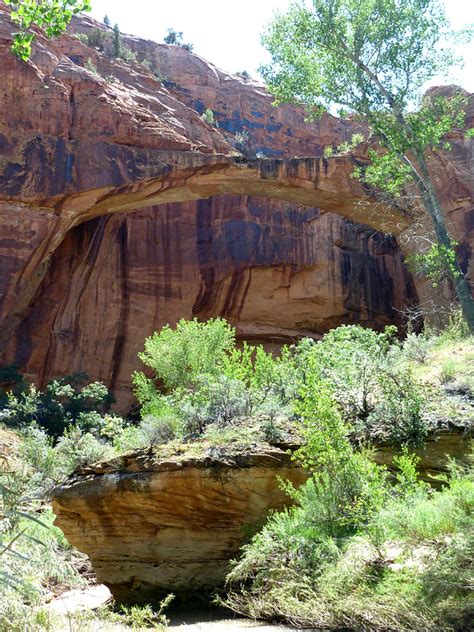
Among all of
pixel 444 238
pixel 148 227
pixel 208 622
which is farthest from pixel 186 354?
pixel 148 227

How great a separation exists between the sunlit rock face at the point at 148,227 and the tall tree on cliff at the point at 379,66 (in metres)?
6.05

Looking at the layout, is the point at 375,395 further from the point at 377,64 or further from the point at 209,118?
the point at 209,118

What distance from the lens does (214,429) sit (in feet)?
28.3

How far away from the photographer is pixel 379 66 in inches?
541

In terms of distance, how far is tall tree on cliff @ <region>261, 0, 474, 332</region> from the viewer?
13.2m

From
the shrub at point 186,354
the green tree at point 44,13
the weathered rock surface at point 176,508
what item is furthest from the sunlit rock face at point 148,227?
the green tree at point 44,13

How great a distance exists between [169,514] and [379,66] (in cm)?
1074

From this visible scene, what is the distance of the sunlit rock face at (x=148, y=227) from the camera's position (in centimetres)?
2102

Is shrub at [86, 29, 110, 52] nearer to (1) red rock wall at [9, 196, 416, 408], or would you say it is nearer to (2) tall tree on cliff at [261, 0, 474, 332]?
(1) red rock wall at [9, 196, 416, 408]

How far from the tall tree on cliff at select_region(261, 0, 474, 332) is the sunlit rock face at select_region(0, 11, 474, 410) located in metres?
6.05

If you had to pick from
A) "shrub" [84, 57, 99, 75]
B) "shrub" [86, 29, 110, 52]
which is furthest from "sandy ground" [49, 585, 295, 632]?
"shrub" [86, 29, 110, 52]

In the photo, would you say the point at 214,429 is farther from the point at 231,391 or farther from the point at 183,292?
the point at 183,292

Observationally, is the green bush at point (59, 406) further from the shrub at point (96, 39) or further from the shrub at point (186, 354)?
the shrub at point (96, 39)

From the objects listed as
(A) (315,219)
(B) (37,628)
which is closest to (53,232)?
(A) (315,219)
